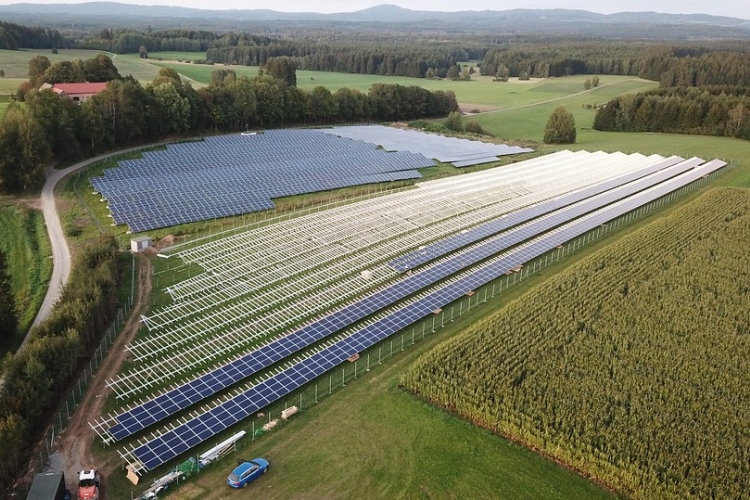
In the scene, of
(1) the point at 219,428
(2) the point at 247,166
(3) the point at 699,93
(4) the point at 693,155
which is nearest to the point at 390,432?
(1) the point at 219,428

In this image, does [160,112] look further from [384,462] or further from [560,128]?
[384,462]

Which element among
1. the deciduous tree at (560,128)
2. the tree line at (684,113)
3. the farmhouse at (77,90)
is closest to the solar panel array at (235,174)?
the farmhouse at (77,90)

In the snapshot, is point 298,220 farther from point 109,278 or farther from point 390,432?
point 390,432

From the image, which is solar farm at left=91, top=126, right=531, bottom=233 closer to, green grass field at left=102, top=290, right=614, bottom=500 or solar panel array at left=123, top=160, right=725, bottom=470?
solar panel array at left=123, top=160, right=725, bottom=470

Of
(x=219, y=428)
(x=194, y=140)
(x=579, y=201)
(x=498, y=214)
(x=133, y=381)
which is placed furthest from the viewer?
(x=194, y=140)

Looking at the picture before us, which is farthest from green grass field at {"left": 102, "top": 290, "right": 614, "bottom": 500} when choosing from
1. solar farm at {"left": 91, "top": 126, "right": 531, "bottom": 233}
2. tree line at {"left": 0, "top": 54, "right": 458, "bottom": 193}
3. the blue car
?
tree line at {"left": 0, "top": 54, "right": 458, "bottom": 193}

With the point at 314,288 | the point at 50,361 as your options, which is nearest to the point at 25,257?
the point at 50,361

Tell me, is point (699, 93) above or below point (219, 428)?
above
